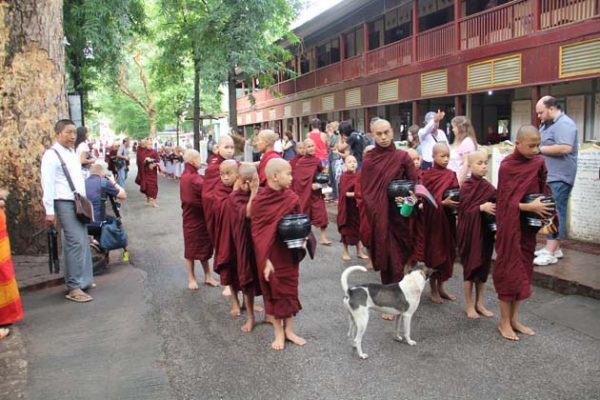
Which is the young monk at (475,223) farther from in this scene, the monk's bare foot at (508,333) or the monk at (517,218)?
the monk's bare foot at (508,333)

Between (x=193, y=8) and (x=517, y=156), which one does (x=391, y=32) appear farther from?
(x=517, y=156)

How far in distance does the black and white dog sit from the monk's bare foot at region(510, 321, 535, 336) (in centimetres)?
87

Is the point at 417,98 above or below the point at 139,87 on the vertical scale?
below

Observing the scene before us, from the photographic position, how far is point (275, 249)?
428 centimetres

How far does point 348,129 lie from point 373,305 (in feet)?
19.2

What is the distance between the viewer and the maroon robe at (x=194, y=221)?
20.2 ft

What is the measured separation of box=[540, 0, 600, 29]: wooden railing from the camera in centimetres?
1078

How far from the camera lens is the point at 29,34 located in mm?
7102

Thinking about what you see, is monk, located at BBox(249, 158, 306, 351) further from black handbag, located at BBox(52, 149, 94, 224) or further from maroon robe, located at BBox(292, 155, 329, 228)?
maroon robe, located at BBox(292, 155, 329, 228)

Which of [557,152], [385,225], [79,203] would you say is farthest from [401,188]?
[79,203]

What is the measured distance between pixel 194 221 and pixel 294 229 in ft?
8.14

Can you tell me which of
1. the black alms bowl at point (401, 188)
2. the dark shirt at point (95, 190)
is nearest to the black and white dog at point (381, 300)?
the black alms bowl at point (401, 188)

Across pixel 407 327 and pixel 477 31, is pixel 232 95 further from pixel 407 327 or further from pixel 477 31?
pixel 407 327

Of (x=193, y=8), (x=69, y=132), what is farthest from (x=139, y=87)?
(x=69, y=132)
